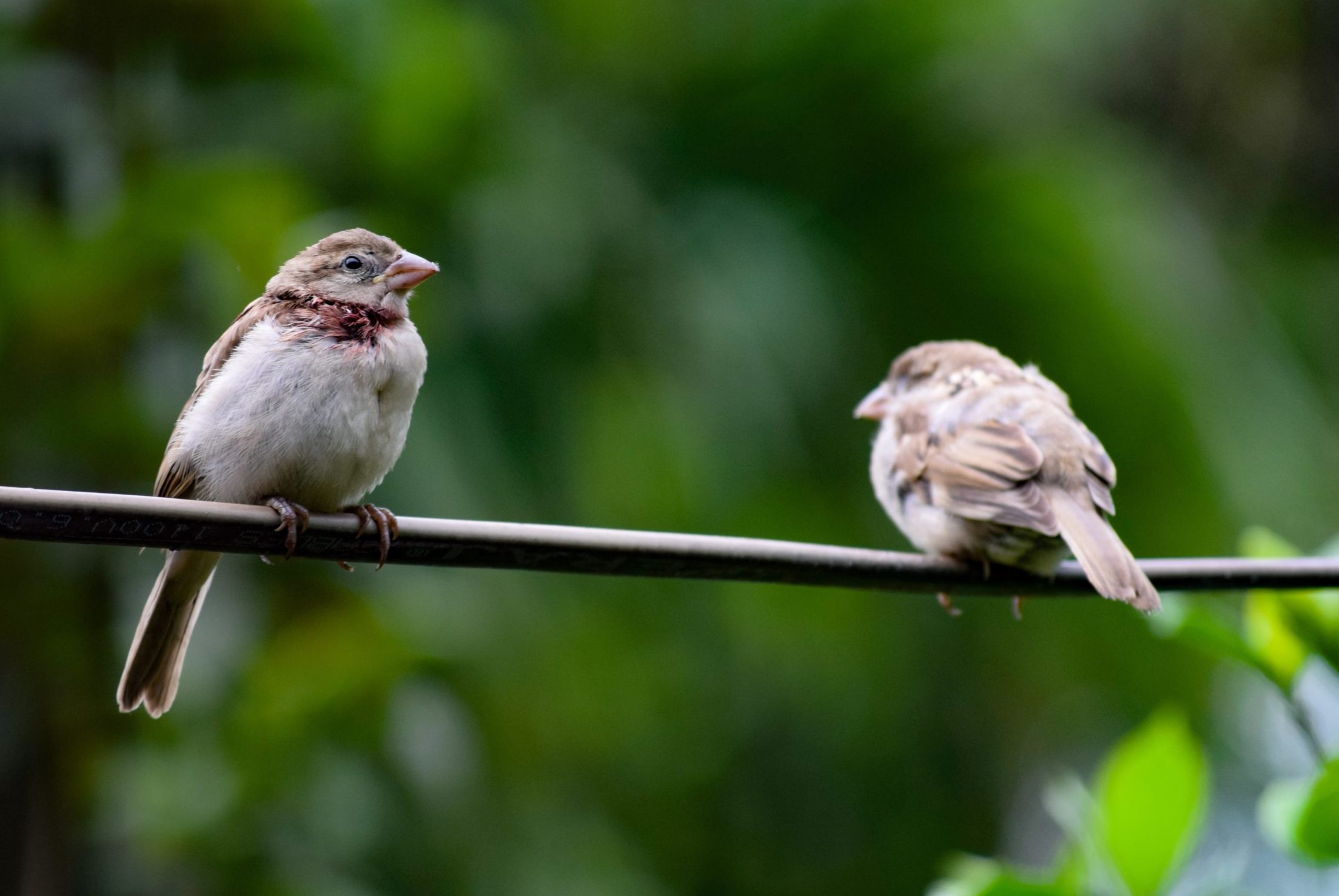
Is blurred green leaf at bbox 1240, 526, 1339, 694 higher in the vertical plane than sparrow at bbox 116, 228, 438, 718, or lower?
lower

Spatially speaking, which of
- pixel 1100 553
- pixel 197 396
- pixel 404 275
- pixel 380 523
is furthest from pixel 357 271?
pixel 1100 553

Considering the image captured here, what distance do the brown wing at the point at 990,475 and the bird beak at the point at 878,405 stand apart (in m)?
0.53

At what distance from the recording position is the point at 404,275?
3.34 meters

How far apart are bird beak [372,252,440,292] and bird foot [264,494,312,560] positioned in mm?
613

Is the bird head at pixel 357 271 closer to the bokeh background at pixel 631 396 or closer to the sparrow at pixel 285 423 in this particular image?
the sparrow at pixel 285 423

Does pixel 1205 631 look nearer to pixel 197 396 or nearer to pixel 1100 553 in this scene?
pixel 1100 553

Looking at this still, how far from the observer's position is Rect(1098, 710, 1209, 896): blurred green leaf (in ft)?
8.77

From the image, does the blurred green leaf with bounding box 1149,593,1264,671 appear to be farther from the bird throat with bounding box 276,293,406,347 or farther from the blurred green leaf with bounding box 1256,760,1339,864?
the bird throat with bounding box 276,293,406,347

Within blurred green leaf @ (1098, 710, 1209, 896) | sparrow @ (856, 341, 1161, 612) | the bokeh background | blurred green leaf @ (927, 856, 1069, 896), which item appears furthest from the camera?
the bokeh background

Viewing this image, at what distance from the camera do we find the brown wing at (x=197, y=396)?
3164mm

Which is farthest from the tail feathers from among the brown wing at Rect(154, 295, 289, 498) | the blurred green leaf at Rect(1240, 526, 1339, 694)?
the brown wing at Rect(154, 295, 289, 498)

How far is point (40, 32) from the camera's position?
5363mm

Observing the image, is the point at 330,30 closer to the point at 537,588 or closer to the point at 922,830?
the point at 537,588

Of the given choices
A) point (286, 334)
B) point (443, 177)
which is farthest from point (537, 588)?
point (286, 334)
